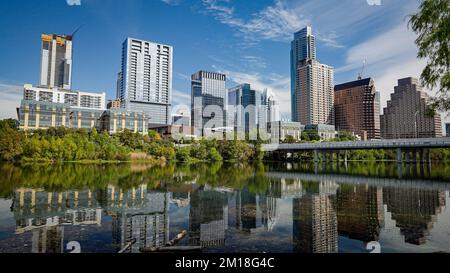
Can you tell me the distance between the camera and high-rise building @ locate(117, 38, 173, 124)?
166375 millimetres

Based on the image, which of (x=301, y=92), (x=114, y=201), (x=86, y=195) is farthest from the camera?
(x=301, y=92)

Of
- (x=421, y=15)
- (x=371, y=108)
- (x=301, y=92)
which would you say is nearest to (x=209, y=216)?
(x=421, y=15)

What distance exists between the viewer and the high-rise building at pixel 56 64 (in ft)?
407

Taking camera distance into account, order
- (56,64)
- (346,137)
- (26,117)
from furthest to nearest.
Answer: (56,64) < (346,137) < (26,117)

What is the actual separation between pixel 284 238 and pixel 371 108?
160737mm

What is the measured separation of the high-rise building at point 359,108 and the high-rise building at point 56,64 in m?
148

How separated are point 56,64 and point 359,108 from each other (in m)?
164

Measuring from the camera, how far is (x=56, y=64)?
446ft

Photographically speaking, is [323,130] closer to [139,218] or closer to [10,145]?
[10,145]

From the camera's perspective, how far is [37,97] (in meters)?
122

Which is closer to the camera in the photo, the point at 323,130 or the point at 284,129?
the point at 284,129

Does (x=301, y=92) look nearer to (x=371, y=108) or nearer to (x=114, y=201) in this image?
(x=371, y=108)

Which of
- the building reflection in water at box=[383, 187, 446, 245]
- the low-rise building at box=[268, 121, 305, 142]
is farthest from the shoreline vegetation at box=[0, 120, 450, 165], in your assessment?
the building reflection in water at box=[383, 187, 446, 245]

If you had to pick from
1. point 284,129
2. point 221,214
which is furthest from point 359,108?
point 221,214
